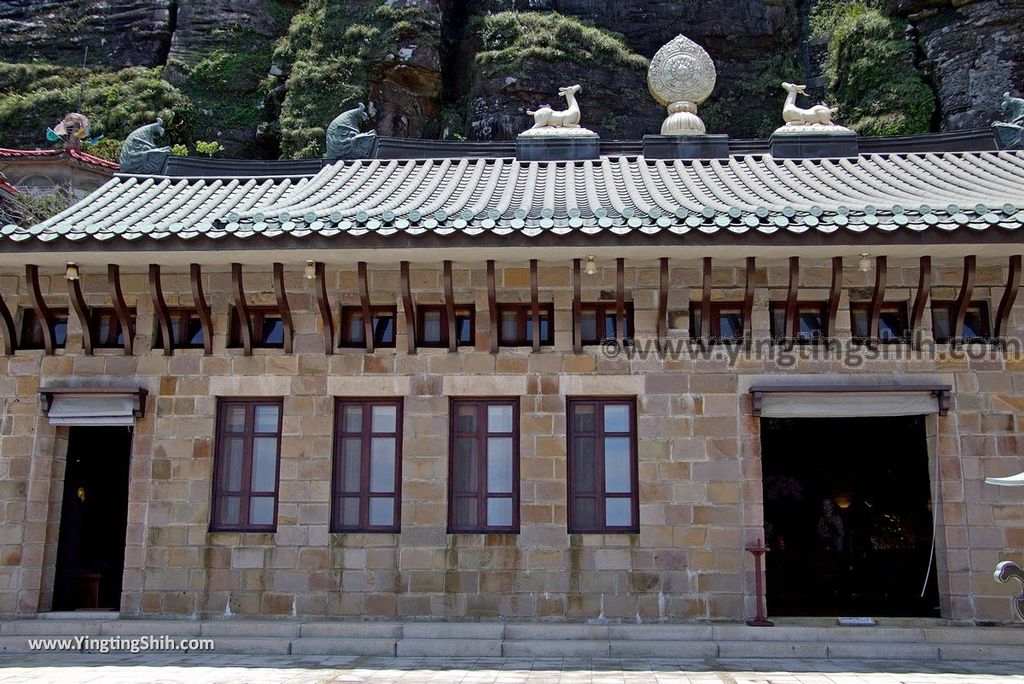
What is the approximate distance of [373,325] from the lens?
11359 mm

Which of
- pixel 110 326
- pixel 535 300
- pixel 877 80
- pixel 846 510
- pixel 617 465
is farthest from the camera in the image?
pixel 877 80

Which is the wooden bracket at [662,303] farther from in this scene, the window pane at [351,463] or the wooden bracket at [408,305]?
the window pane at [351,463]

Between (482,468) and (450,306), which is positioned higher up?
Answer: (450,306)

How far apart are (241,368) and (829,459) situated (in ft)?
35.9

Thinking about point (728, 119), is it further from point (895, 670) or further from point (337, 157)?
point (895, 670)

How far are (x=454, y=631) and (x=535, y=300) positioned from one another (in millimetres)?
3804

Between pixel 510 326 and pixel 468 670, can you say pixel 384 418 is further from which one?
pixel 468 670

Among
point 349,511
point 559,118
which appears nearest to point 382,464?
point 349,511

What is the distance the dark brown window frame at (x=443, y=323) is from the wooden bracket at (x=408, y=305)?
14 centimetres

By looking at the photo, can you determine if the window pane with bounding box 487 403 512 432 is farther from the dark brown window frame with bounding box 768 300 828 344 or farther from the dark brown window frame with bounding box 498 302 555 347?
the dark brown window frame with bounding box 768 300 828 344

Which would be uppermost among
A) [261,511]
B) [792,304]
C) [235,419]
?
[792,304]

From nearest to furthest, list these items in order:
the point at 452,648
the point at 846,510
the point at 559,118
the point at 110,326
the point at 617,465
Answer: the point at 452,648
the point at 617,465
the point at 110,326
the point at 559,118
the point at 846,510

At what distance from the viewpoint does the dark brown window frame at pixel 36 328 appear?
11.6 meters

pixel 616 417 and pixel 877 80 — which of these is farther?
pixel 877 80
